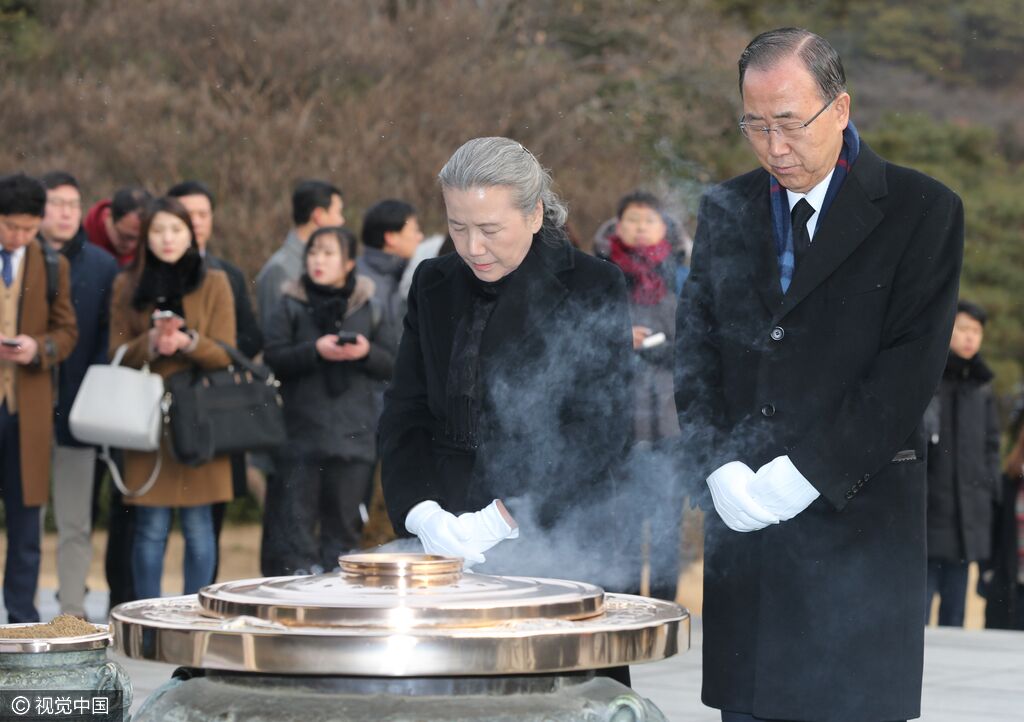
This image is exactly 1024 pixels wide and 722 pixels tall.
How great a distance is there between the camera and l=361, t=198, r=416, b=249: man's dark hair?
8398 millimetres

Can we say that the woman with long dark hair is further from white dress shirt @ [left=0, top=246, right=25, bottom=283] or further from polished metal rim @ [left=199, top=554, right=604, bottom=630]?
polished metal rim @ [left=199, top=554, right=604, bottom=630]

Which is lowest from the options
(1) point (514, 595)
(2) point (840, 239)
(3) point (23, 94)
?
(1) point (514, 595)

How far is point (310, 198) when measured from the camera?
7.97 metres

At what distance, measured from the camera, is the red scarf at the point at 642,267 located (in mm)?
7113

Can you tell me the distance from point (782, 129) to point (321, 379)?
4451 millimetres

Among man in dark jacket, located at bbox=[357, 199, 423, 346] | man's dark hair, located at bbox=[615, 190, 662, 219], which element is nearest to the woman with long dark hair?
man in dark jacket, located at bbox=[357, 199, 423, 346]

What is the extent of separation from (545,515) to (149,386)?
11.3 ft

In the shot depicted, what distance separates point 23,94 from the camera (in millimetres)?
13086

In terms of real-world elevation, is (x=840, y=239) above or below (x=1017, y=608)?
above

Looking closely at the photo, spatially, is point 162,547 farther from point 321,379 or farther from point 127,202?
point 127,202

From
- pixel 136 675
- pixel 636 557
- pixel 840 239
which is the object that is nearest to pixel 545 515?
pixel 636 557

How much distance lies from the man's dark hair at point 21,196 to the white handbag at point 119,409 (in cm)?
72

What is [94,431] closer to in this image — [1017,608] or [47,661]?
[47,661]

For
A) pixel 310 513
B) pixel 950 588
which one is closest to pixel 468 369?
pixel 310 513
